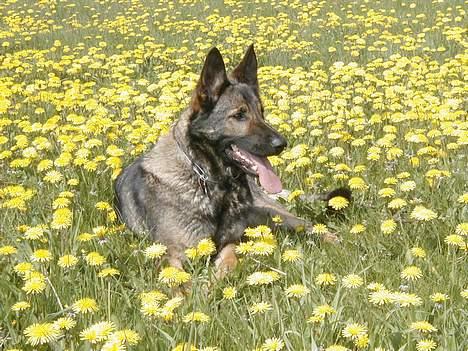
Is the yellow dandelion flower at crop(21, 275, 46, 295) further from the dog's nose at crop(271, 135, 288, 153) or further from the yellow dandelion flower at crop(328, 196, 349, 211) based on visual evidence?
the yellow dandelion flower at crop(328, 196, 349, 211)

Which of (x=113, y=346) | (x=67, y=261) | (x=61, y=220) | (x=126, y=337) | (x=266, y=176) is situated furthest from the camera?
(x=266, y=176)

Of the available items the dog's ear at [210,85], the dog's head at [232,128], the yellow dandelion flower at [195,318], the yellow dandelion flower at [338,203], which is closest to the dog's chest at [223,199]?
the dog's head at [232,128]

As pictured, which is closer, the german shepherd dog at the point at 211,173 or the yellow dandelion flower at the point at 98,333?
the yellow dandelion flower at the point at 98,333

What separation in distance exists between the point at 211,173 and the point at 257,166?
34 cm

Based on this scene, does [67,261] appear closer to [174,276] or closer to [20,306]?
[20,306]

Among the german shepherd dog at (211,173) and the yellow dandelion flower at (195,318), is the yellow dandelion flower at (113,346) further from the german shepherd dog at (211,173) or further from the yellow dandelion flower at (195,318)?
the german shepherd dog at (211,173)

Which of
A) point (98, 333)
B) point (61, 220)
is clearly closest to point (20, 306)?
point (98, 333)

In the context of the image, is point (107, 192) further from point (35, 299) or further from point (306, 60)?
point (306, 60)

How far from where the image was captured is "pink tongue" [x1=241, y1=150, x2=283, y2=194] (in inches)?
159

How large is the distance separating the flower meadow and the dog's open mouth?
1.14 feet

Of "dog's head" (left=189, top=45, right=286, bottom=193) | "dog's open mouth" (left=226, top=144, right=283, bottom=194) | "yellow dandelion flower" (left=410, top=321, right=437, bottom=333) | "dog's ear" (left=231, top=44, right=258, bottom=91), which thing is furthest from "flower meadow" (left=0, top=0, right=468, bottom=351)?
"dog's ear" (left=231, top=44, right=258, bottom=91)

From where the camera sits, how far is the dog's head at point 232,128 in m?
4.04

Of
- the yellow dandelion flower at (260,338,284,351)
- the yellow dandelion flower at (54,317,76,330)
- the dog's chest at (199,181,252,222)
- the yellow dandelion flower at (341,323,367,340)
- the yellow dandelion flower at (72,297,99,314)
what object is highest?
the yellow dandelion flower at (54,317,76,330)

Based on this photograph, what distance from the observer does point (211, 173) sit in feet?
13.8
